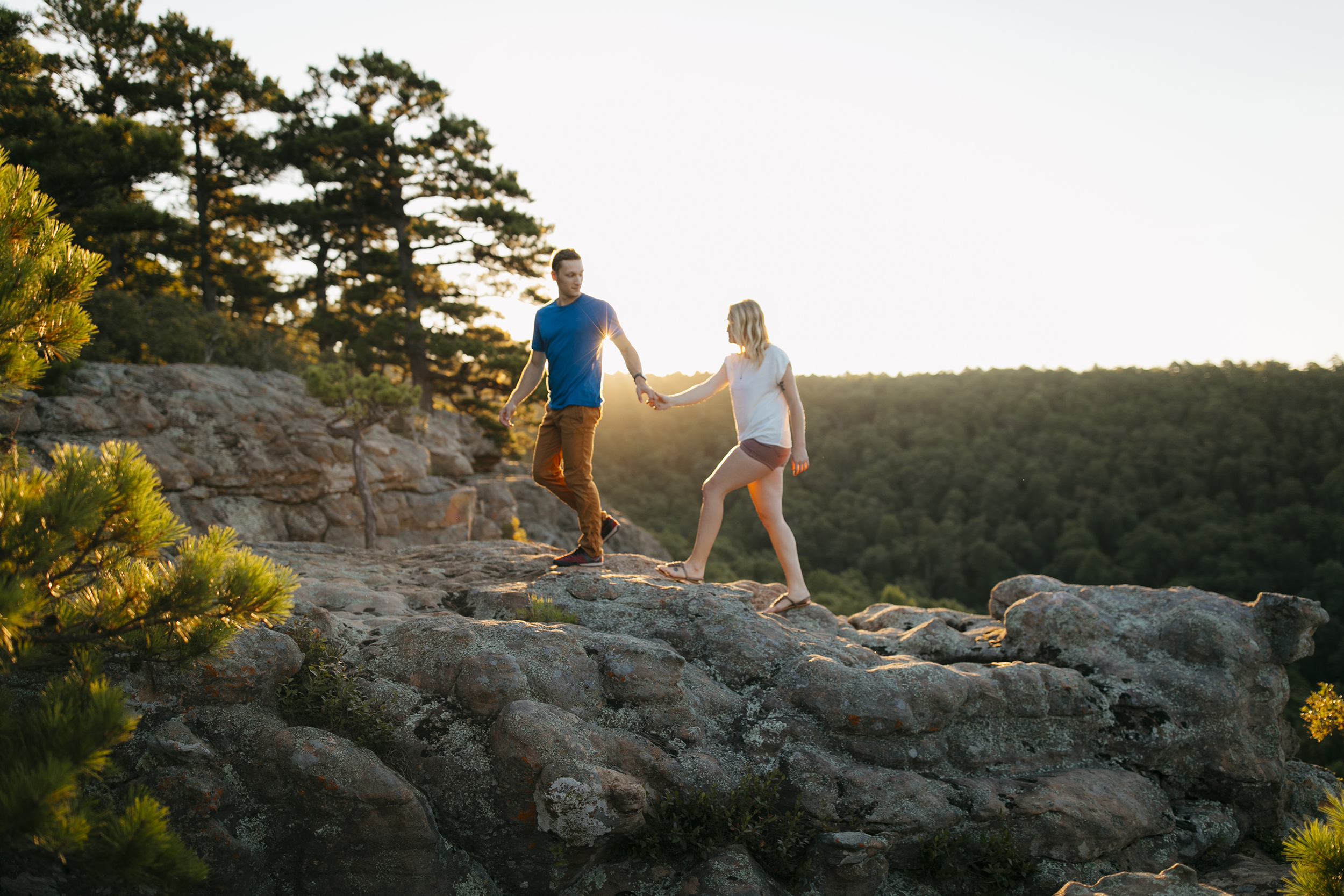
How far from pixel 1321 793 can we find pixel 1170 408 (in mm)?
61027

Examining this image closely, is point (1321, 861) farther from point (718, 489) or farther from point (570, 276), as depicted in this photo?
point (570, 276)

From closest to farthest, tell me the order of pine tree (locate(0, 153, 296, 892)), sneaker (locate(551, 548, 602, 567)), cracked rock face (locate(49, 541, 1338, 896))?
1. pine tree (locate(0, 153, 296, 892))
2. cracked rock face (locate(49, 541, 1338, 896))
3. sneaker (locate(551, 548, 602, 567))

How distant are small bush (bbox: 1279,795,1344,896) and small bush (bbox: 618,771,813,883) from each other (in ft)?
5.81

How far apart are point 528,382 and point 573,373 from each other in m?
0.48

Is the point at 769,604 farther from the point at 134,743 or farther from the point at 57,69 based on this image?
the point at 57,69

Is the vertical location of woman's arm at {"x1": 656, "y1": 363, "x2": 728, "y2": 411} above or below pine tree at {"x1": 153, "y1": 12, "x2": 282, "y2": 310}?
below

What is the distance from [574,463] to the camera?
5297 mm

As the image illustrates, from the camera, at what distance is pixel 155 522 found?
2492 millimetres

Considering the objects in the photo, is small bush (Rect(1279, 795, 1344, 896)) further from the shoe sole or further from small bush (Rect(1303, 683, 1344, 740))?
the shoe sole

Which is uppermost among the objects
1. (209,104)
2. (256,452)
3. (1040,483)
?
(209,104)

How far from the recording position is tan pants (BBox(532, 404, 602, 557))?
5.30 meters

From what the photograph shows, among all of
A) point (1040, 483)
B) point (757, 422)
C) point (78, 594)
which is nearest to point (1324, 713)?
point (757, 422)

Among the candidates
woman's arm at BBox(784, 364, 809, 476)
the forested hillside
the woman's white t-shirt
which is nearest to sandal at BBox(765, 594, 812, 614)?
woman's arm at BBox(784, 364, 809, 476)

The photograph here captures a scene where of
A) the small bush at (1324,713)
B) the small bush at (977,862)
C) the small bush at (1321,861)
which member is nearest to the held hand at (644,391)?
the small bush at (977,862)
